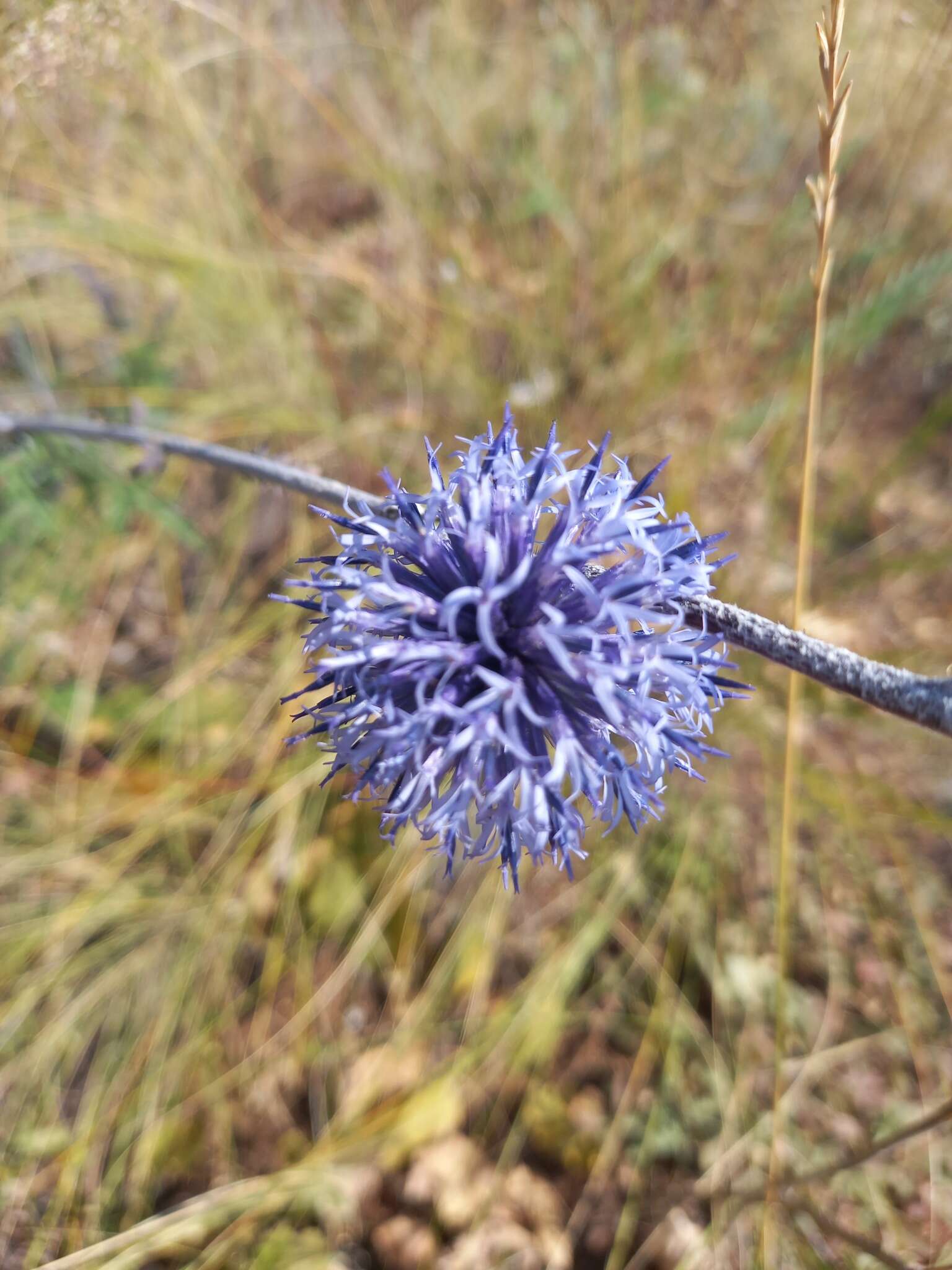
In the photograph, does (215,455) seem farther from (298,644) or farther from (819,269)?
(298,644)

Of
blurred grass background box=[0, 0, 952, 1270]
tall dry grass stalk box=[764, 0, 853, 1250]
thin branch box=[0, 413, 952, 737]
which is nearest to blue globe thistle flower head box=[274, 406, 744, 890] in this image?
thin branch box=[0, 413, 952, 737]

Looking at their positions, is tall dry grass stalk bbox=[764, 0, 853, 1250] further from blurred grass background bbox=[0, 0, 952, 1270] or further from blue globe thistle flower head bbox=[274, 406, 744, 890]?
blurred grass background bbox=[0, 0, 952, 1270]

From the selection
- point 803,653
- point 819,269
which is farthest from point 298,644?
point 803,653

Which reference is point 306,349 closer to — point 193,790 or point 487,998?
point 193,790

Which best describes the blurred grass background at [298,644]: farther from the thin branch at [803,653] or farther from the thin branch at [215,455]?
the thin branch at [803,653]

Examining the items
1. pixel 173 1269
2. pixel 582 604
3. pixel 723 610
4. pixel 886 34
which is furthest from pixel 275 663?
pixel 886 34

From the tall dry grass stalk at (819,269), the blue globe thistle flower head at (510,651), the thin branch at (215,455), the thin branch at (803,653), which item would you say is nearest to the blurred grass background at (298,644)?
the thin branch at (215,455)
